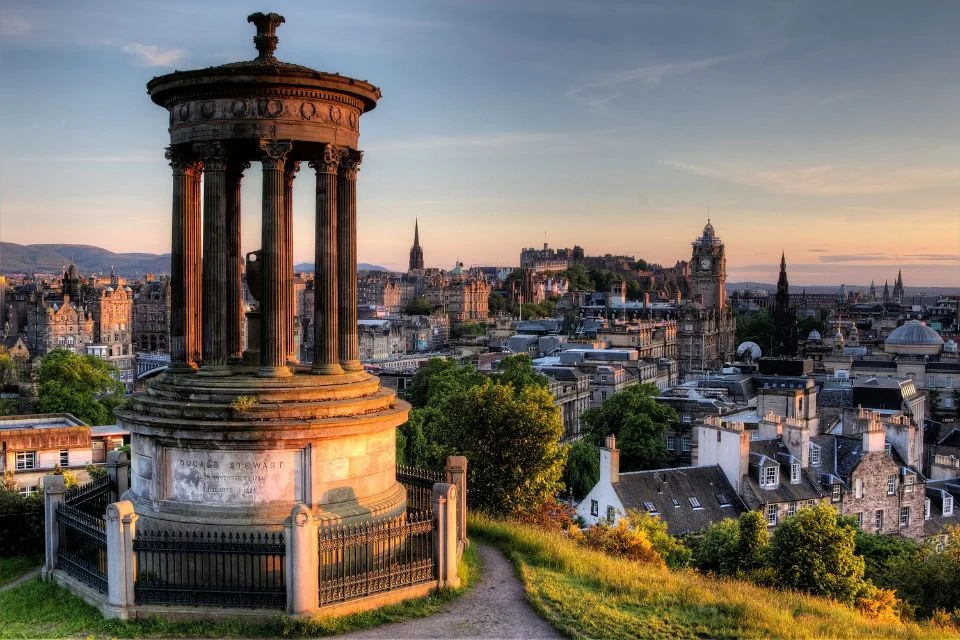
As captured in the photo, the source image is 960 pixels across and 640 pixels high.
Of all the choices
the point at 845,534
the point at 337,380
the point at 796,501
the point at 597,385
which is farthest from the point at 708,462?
the point at 597,385

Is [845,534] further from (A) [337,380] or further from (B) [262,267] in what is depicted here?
(B) [262,267]

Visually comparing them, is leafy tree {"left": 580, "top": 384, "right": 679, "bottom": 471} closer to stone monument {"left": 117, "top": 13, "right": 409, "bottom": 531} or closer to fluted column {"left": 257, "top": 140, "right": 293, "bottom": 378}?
stone monument {"left": 117, "top": 13, "right": 409, "bottom": 531}

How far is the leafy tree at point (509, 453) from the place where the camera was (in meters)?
33.5

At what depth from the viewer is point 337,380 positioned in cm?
1912

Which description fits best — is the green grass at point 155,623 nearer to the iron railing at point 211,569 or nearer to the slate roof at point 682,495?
the iron railing at point 211,569

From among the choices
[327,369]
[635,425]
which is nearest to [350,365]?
[327,369]

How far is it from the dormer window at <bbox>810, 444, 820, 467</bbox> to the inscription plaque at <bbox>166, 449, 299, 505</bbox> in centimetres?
3621

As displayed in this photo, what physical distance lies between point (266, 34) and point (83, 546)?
35.4 feet

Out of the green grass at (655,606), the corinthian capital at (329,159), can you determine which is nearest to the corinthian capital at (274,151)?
the corinthian capital at (329,159)

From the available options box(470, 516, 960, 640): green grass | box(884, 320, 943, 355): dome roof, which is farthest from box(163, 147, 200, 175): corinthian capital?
box(884, 320, 943, 355): dome roof

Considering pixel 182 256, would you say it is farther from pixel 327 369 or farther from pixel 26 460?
pixel 26 460

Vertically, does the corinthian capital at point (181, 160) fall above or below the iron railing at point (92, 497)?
above

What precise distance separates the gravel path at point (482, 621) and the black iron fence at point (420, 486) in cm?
349

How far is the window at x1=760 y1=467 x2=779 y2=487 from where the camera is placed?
44197 millimetres
